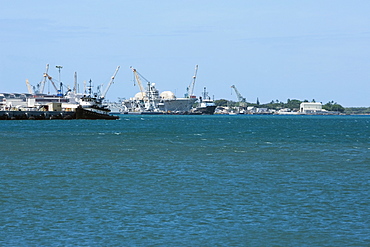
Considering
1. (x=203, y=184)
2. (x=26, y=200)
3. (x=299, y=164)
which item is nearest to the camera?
(x=26, y=200)

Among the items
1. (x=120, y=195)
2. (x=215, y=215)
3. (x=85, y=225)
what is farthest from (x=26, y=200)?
(x=215, y=215)

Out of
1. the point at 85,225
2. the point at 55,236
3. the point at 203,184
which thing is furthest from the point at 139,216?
the point at 203,184

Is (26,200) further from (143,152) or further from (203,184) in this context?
(143,152)

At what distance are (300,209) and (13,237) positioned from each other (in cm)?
1185

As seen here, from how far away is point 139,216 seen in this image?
2509cm

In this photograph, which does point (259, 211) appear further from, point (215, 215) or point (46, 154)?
point (46, 154)

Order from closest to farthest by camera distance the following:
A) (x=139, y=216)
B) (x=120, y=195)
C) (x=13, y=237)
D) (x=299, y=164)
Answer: (x=13, y=237)
(x=139, y=216)
(x=120, y=195)
(x=299, y=164)

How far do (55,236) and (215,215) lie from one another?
681cm

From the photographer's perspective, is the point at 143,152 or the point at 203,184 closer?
the point at 203,184

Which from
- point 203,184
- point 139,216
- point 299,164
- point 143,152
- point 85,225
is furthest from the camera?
point 143,152

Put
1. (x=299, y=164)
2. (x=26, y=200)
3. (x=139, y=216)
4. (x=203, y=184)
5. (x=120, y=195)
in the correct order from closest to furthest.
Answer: (x=139, y=216)
(x=26, y=200)
(x=120, y=195)
(x=203, y=184)
(x=299, y=164)

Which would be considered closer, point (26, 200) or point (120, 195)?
point (26, 200)

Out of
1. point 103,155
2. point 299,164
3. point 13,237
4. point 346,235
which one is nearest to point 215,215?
point 346,235

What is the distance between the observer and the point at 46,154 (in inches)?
2218
